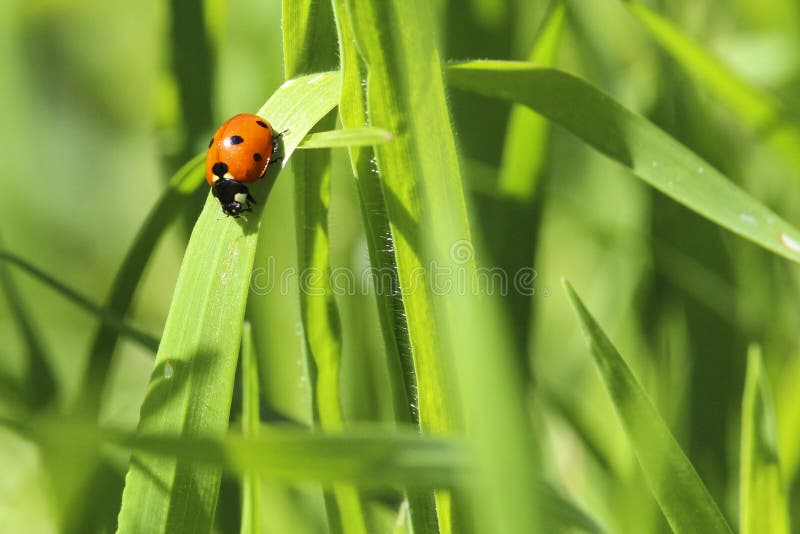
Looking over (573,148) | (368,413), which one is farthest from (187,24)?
(573,148)

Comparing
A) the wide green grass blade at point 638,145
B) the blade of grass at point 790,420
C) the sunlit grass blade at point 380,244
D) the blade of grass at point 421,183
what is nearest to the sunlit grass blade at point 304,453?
the blade of grass at point 421,183

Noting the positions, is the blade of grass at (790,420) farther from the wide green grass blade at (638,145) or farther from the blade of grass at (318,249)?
the blade of grass at (318,249)

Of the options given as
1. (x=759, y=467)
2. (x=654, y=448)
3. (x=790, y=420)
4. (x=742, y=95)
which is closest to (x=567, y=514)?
(x=654, y=448)

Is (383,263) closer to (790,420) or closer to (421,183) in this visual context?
(421,183)

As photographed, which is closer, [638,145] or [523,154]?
[638,145]

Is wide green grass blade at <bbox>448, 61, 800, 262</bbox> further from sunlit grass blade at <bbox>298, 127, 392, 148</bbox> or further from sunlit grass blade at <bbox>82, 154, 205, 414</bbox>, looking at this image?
sunlit grass blade at <bbox>82, 154, 205, 414</bbox>

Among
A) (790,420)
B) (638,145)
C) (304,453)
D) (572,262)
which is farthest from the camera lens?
(572,262)

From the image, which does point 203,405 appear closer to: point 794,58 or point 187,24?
point 187,24
